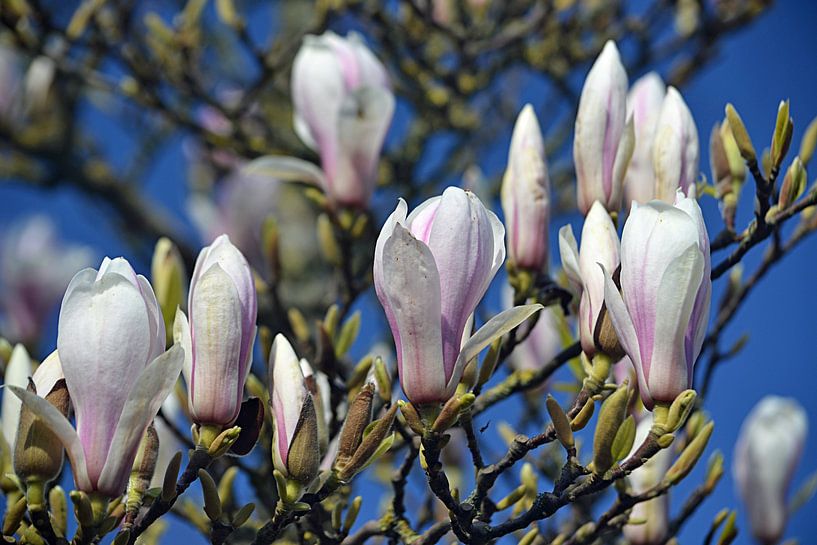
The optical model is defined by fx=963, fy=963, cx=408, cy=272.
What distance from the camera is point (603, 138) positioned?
3.22 feet

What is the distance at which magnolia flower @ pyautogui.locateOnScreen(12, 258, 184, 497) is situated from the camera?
0.69m

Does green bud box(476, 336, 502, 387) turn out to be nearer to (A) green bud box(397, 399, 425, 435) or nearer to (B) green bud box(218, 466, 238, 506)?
(A) green bud box(397, 399, 425, 435)

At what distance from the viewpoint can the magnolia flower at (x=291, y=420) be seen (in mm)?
752

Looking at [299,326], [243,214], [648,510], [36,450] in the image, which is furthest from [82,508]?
[243,214]

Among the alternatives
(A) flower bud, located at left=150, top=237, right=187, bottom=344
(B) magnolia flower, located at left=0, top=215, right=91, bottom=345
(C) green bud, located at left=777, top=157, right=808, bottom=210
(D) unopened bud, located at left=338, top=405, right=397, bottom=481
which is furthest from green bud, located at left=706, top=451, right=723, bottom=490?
(B) magnolia flower, located at left=0, top=215, right=91, bottom=345

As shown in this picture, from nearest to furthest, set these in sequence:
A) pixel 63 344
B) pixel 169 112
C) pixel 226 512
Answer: pixel 63 344, pixel 226 512, pixel 169 112

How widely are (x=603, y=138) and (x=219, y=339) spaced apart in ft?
1.49

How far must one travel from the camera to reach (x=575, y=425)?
0.78 m

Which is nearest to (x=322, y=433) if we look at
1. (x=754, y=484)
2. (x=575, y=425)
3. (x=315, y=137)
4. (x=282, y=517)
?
(x=282, y=517)

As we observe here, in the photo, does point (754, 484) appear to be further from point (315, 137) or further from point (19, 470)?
point (19, 470)

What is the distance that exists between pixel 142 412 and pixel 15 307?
1.82 m

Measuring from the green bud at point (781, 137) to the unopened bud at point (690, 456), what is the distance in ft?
0.87

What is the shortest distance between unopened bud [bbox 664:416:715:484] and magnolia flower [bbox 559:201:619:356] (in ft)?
0.45

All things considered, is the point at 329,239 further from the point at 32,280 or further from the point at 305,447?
the point at 32,280
